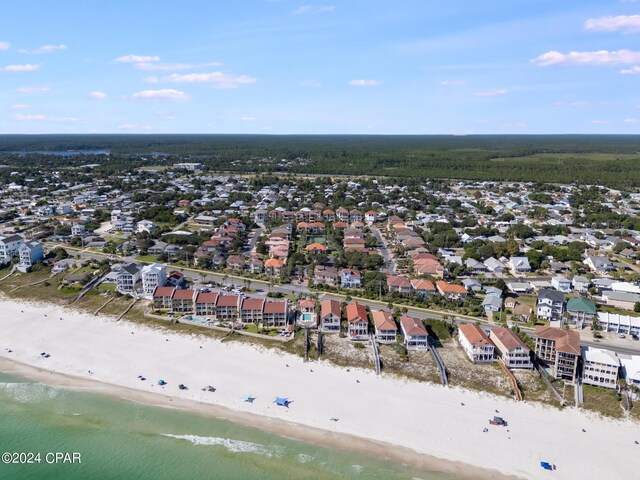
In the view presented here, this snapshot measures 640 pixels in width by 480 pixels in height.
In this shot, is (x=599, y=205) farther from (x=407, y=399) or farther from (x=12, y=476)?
(x=12, y=476)

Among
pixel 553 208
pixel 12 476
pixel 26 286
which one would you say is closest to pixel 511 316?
pixel 12 476

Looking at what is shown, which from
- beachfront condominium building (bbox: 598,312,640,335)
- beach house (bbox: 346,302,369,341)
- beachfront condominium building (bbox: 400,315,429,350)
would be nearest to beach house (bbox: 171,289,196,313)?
beach house (bbox: 346,302,369,341)

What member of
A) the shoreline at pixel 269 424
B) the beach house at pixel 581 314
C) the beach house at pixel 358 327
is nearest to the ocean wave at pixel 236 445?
the shoreline at pixel 269 424

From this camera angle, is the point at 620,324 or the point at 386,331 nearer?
the point at 386,331

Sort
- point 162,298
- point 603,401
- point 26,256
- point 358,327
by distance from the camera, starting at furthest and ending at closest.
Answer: point 26,256, point 162,298, point 358,327, point 603,401

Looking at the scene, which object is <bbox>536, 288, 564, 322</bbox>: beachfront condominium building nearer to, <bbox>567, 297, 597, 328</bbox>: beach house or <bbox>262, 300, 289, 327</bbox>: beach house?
<bbox>567, 297, 597, 328</bbox>: beach house

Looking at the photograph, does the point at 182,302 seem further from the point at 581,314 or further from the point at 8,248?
the point at 581,314

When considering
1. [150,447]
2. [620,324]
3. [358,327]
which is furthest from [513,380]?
[150,447]
